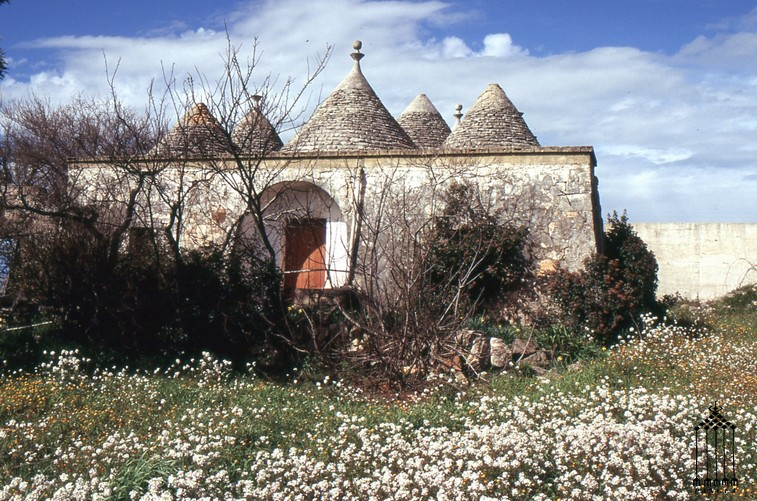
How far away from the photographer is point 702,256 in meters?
17.8

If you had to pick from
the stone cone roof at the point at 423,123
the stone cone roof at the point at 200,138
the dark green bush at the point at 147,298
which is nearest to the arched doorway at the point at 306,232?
the stone cone roof at the point at 200,138

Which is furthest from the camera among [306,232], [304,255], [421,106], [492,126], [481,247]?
[421,106]

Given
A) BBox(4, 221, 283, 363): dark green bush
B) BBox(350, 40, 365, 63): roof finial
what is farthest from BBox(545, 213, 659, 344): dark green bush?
BBox(350, 40, 365, 63): roof finial

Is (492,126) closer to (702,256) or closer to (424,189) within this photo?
(424,189)

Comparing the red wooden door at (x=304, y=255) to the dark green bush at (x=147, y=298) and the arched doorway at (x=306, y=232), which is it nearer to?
the arched doorway at (x=306, y=232)

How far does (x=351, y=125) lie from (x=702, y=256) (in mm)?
9802

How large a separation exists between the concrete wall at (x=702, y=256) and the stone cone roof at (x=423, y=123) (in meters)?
5.56

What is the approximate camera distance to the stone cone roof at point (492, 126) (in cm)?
1405

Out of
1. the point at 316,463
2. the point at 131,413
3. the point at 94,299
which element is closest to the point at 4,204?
the point at 94,299

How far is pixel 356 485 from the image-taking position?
16.1 ft

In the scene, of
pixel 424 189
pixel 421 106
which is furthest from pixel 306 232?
pixel 421 106

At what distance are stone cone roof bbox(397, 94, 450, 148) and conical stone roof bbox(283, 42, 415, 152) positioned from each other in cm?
321

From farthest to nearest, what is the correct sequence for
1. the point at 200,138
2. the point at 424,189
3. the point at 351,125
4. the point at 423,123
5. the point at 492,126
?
the point at 423,123 → the point at 492,126 → the point at 351,125 → the point at 424,189 → the point at 200,138

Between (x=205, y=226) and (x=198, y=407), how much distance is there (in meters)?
6.41
